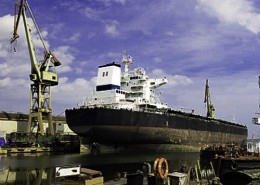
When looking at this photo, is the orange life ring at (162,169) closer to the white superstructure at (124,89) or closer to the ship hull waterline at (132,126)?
the ship hull waterline at (132,126)

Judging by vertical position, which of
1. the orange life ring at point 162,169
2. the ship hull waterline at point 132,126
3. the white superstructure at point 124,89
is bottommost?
the orange life ring at point 162,169

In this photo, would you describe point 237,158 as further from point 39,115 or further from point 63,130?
point 63,130

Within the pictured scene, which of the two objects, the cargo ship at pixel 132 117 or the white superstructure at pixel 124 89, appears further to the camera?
the white superstructure at pixel 124 89

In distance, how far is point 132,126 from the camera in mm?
41250

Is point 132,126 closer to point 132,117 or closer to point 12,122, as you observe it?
point 132,117

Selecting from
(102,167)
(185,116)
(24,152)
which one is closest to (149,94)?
(185,116)

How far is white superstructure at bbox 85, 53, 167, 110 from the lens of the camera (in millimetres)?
47094

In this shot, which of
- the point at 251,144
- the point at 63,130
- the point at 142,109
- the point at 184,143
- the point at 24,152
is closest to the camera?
the point at 251,144

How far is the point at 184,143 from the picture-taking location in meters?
51.0

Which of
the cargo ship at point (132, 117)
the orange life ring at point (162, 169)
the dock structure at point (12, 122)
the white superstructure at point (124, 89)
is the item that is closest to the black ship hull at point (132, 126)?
the cargo ship at point (132, 117)

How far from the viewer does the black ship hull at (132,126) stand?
39.3 metres

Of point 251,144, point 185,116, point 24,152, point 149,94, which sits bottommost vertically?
point 24,152

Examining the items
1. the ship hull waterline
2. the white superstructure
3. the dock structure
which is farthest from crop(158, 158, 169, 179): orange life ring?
the dock structure

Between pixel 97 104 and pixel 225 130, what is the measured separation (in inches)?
1410
